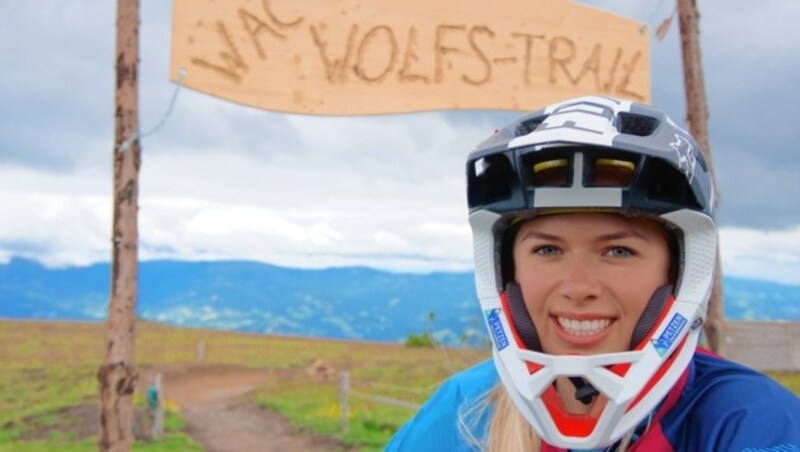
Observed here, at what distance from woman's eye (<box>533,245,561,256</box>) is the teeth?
5.4 inches

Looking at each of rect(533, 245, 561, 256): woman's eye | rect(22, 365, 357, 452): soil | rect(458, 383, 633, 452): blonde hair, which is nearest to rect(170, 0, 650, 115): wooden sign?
rect(458, 383, 633, 452): blonde hair

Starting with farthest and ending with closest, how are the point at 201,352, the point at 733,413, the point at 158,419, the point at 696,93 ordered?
1. the point at 201,352
2. the point at 158,419
3. the point at 696,93
4. the point at 733,413

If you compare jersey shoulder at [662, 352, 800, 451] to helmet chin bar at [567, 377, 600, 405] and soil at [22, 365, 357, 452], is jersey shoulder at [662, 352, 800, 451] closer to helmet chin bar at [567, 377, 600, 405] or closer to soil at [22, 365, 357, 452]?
helmet chin bar at [567, 377, 600, 405]

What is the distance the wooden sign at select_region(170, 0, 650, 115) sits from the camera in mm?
5711

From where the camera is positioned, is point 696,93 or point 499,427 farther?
point 696,93

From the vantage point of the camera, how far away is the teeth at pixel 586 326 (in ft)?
5.76

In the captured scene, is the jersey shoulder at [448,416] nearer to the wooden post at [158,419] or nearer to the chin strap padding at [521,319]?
the chin strap padding at [521,319]

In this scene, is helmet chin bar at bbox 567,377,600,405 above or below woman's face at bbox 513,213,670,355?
below

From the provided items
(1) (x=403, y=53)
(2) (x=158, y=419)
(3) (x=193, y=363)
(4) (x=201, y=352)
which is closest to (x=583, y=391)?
(1) (x=403, y=53)

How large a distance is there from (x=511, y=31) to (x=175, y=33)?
240 cm

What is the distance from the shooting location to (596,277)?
5.71ft

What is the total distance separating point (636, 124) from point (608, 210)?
0.69 ft

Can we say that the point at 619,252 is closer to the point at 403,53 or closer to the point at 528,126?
the point at 528,126

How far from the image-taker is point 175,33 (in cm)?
560
